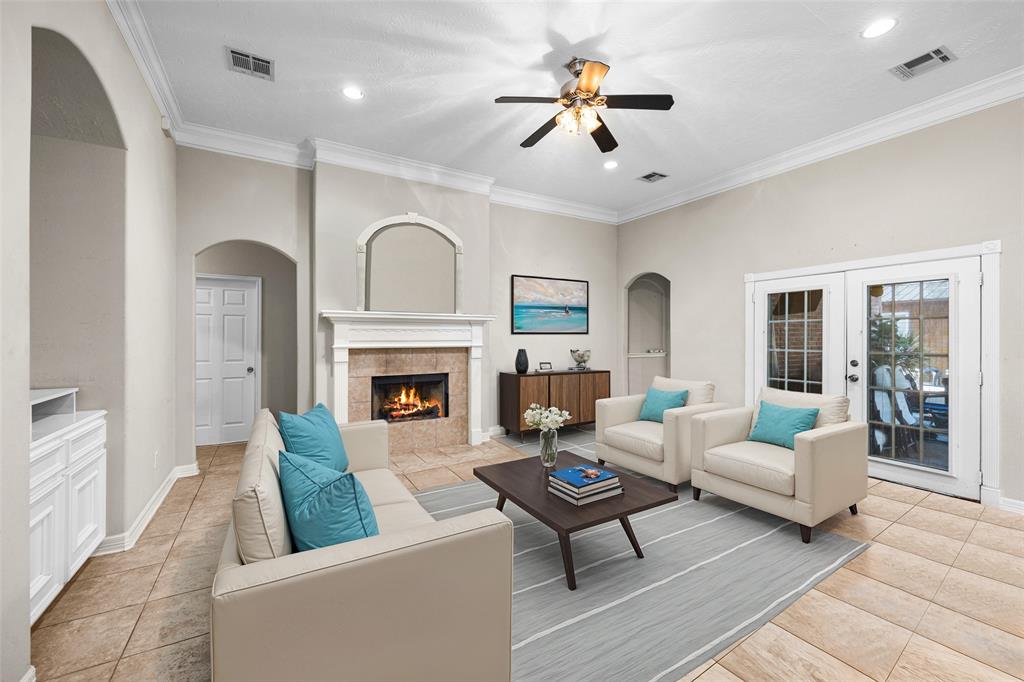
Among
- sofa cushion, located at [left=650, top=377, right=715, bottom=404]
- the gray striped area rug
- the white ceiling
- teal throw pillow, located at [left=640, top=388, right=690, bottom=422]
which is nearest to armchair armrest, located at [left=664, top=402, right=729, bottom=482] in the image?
the gray striped area rug

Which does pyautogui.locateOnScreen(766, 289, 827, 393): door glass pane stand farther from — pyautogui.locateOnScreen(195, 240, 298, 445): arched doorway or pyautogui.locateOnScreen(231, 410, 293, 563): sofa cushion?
pyautogui.locateOnScreen(195, 240, 298, 445): arched doorway

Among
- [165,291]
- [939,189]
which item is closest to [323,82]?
[165,291]

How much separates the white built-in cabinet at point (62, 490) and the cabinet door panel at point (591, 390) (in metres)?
4.44

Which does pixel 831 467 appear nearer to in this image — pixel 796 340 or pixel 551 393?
pixel 796 340

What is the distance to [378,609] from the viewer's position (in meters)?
1.21

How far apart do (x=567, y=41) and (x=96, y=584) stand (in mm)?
3915

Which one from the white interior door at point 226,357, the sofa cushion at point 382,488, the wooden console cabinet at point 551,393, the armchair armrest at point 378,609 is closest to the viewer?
the armchair armrest at point 378,609

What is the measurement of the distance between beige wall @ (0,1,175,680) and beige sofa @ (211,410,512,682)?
0.74m

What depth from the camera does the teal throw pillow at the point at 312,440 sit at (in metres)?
2.20

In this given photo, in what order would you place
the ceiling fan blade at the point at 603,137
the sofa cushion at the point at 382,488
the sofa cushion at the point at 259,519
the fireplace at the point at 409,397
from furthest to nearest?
the fireplace at the point at 409,397 → the ceiling fan blade at the point at 603,137 → the sofa cushion at the point at 382,488 → the sofa cushion at the point at 259,519

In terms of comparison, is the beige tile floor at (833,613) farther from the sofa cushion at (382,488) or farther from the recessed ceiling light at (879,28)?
the recessed ceiling light at (879,28)

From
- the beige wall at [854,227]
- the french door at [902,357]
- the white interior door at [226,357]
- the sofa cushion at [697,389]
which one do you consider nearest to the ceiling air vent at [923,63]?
the beige wall at [854,227]

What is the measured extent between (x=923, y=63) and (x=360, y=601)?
4385 millimetres

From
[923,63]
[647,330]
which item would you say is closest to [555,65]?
[923,63]
